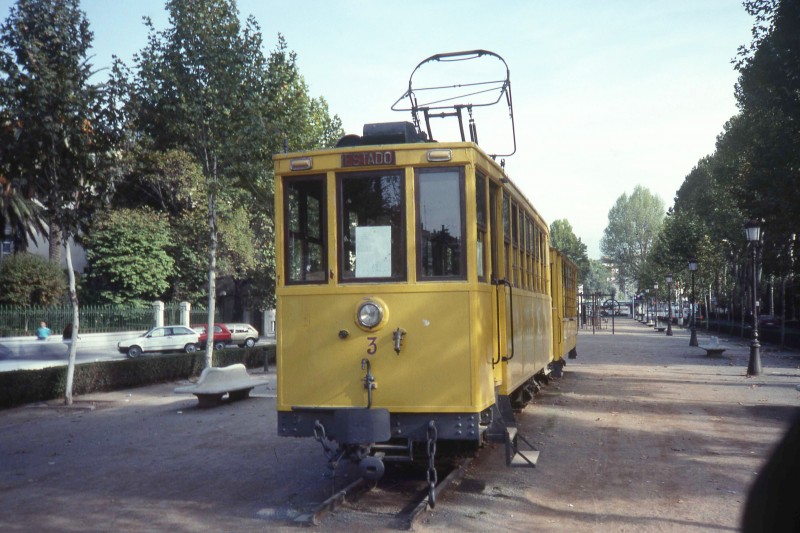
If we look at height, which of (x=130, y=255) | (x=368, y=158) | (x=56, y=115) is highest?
(x=56, y=115)

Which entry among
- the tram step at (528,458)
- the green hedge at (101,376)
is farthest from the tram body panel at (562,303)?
the green hedge at (101,376)

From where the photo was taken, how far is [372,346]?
7352mm

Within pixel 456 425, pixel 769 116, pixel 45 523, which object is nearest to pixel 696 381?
pixel 769 116

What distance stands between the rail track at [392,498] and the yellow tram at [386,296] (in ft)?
1.13

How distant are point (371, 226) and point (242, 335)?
114 feet

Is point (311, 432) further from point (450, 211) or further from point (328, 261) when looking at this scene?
point (450, 211)

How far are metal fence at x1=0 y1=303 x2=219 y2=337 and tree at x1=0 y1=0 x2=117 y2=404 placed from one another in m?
14.0

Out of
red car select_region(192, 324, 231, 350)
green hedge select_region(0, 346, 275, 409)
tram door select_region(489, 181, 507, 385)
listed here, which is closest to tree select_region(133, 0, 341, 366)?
green hedge select_region(0, 346, 275, 409)

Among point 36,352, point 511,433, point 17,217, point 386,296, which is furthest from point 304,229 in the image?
point 17,217

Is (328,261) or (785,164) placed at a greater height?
(785,164)

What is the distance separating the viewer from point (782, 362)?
83.4 feet

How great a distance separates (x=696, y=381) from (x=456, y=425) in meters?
13.8

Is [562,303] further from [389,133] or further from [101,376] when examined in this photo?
[389,133]

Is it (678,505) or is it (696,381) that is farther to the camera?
(696,381)
